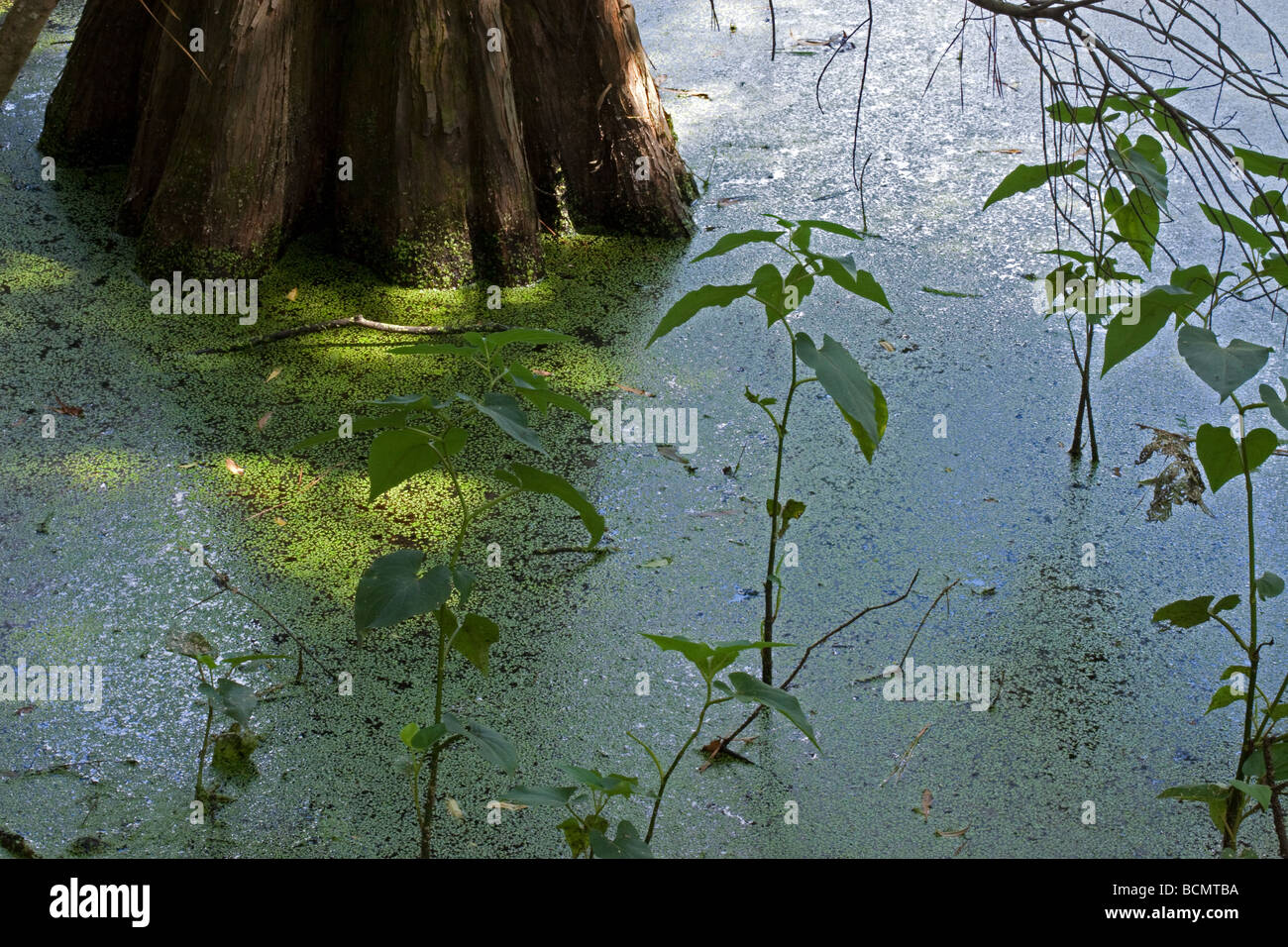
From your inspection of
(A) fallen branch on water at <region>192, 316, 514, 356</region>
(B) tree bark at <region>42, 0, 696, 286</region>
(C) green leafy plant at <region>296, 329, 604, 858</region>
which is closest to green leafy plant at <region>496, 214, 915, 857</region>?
(C) green leafy plant at <region>296, 329, 604, 858</region>

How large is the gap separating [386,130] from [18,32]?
71.8 inches

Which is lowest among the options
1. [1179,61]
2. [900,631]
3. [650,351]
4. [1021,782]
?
[1021,782]

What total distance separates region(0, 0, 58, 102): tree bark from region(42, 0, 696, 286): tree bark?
1.74 meters

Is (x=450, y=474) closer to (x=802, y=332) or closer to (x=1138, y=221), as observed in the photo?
(x=802, y=332)

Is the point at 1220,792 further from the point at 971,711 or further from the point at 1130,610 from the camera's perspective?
the point at 1130,610

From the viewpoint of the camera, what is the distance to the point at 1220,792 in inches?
54.8

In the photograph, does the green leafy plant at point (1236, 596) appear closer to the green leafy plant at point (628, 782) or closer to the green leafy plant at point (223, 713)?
the green leafy plant at point (628, 782)

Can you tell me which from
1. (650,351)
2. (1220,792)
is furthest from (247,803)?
(650,351)

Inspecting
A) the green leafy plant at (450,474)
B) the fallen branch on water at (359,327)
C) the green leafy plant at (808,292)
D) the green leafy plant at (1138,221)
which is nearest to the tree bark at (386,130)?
the fallen branch on water at (359,327)

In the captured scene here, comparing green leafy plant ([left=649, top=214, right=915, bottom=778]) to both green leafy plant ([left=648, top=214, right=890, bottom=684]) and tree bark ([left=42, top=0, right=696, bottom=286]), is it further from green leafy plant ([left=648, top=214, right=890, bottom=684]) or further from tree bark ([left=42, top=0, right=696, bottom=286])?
tree bark ([left=42, top=0, right=696, bottom=286])

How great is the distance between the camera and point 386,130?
2.76 metres

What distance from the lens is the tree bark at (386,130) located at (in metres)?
2.67

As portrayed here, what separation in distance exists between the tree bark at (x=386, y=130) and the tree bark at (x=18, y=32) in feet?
5.72

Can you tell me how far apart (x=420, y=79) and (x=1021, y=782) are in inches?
75.6
